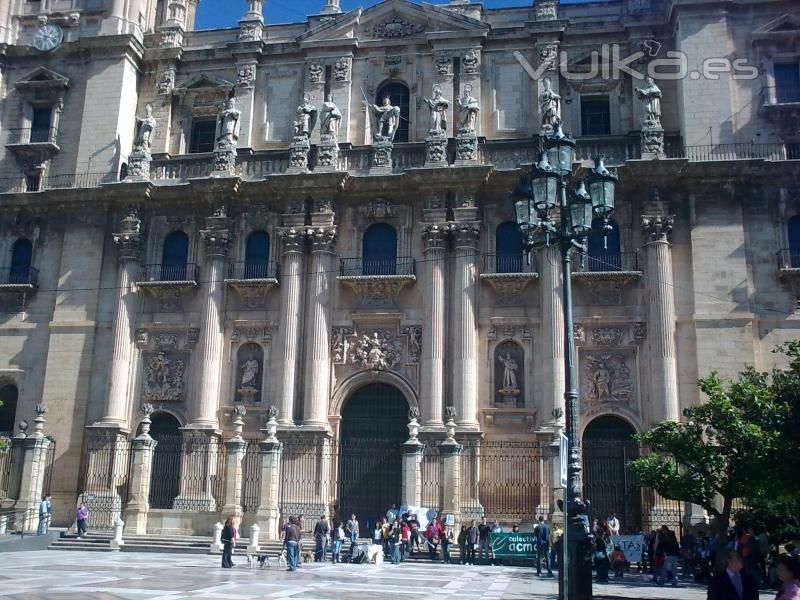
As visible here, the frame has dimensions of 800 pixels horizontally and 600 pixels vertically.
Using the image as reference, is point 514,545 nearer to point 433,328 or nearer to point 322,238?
point 433,328

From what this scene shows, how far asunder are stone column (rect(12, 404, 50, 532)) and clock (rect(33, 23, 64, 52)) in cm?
1426

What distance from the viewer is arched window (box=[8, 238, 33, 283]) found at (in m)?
30.9

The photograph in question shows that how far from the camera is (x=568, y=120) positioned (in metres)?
29.6

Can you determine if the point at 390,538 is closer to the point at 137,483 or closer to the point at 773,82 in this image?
the point at 137,483

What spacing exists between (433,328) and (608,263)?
585cm

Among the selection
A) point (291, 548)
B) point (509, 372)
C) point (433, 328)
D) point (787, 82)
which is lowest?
point (291, 548)

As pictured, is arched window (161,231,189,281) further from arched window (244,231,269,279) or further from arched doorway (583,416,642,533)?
arched doorway (583,416,642,533)

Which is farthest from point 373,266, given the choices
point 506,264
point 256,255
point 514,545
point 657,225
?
point 514,545

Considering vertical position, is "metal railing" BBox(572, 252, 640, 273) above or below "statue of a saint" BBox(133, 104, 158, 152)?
below

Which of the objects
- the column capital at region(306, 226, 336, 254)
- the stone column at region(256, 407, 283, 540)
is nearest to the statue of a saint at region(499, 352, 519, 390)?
the column capital at region(306, 226, 336, 254)

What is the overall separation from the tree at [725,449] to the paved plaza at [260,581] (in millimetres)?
2211

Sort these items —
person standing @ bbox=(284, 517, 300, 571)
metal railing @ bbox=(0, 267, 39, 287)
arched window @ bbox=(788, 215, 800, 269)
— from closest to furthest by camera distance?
1. person standing @ bbox=(284, 517, 300, 571)
2. arched window @ bbox=(788, 215, 800, 269)
3. metal railing @ bbox=(0, 267, 39, 287)

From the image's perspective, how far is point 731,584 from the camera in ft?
27.3

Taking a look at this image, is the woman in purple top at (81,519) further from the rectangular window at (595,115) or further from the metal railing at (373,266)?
the rectangular window at (595,115)
